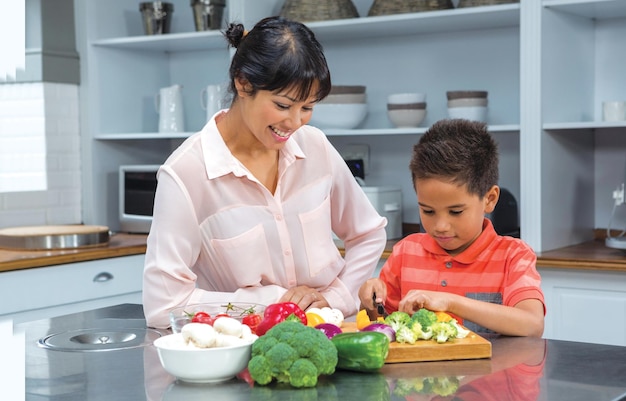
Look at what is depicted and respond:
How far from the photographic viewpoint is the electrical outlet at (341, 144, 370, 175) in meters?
4.18

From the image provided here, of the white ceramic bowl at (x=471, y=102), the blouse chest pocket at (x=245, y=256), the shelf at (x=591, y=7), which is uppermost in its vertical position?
the shelf at (x=591, y=7)

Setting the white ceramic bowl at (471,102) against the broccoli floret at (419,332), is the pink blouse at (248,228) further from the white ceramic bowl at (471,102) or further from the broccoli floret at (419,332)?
the white ceramic bowl at (471,102)

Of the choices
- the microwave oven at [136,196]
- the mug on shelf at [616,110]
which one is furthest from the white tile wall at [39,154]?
the mug on shelf at [616,110]

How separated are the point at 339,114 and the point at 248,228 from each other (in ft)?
6.04

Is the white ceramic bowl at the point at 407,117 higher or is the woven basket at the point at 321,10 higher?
the woven basket at the point at 321,10

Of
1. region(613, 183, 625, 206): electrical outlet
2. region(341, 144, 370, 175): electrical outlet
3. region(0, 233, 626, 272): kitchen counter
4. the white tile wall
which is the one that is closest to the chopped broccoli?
region(0, 233, 626, 272): kitchen counter

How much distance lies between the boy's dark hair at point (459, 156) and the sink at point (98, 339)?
0.68 m

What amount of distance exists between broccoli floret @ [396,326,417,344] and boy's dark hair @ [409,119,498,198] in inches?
19.1

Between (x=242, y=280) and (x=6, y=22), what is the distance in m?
2.66

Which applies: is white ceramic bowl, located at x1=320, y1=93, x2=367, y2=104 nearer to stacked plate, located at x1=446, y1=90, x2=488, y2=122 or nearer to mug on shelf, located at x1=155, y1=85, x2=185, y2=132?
stacked plate, located at x1=446, y1=90, x2=488, y2=122

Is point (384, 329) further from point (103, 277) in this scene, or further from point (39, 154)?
point (39, 154)

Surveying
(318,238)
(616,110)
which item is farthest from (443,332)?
(616,110)

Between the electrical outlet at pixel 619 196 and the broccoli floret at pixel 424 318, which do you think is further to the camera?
the electrical outlet at pixel 619 196

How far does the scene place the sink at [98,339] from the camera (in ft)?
5.91
